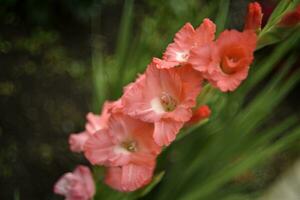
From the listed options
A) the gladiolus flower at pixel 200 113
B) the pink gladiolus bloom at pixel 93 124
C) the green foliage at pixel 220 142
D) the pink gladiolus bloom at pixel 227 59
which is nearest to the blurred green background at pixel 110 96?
the green foliage at pixel 220 142

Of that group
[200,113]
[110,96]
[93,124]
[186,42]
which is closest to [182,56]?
[186,42]

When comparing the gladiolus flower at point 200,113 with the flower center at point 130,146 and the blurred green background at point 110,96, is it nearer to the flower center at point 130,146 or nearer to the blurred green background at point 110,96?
the flower center at point 130,146

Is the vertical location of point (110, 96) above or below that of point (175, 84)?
above

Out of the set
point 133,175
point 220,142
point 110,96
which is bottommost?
point 133,175

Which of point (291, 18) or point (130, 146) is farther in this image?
point (130, 146)

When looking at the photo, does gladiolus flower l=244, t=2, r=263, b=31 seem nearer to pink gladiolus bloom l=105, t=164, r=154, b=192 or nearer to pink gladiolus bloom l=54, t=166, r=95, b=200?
pink gladiolus bloom l=105, t=164, r=154, b=192

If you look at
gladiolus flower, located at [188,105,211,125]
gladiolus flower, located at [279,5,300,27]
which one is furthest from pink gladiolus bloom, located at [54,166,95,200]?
gladiolus flower, located at [279,5,300,27]

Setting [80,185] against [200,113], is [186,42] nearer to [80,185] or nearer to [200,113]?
[200,113]
